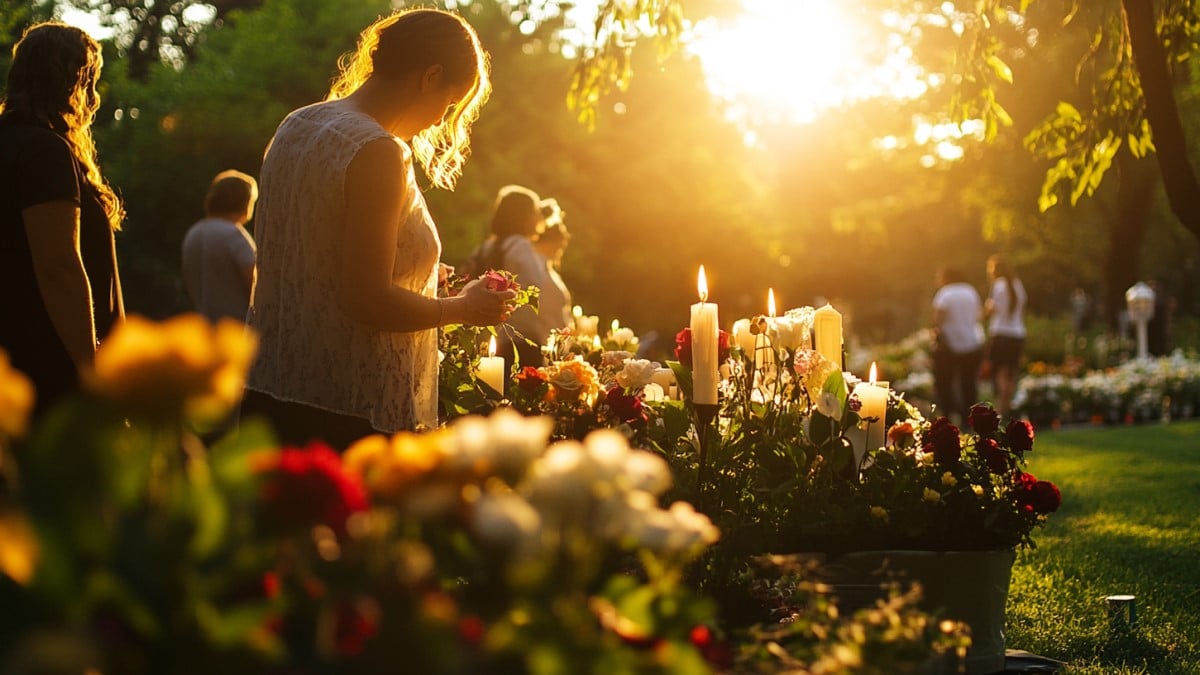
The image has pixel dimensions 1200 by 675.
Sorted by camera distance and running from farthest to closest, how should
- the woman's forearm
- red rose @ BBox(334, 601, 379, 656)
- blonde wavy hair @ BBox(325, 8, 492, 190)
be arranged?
the woman's forearm, blonde wavy hair @ BBox(325, 8, 492, 190), red rose @ BBox(334, 601, 379, 656)

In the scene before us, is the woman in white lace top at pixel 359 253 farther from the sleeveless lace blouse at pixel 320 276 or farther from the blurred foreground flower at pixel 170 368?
the blurred foreground flower at pixel 170 368

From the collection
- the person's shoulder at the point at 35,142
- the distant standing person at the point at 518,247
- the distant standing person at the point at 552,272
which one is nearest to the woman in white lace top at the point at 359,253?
the person's shoulder at the point at 35,142

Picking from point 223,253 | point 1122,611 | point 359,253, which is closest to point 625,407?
point 359,253

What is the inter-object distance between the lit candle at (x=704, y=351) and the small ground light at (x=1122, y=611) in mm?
2106

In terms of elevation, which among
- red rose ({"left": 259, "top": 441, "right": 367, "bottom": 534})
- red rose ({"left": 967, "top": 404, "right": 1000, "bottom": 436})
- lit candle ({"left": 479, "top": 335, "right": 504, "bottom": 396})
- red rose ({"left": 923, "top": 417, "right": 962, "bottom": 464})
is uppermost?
lit candle ({"left": 479, "top": 335, "right": 504, "bottom": 396})

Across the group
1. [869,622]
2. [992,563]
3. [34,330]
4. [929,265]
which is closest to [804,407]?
[992,563]

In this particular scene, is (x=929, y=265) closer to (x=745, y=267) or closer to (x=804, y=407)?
(x=745, y=267)

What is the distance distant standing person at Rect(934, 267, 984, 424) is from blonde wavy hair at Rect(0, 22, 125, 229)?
466 inches

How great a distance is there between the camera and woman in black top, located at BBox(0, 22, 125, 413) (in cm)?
364

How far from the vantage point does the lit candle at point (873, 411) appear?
12.8 ft

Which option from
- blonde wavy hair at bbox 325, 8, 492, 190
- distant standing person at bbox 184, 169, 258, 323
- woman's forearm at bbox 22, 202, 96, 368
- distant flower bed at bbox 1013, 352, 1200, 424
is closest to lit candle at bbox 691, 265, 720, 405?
blonde wavy hair at bbox 325, 8, 492, 190

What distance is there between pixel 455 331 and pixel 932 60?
1910 cm

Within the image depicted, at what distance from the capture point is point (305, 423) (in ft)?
10.4

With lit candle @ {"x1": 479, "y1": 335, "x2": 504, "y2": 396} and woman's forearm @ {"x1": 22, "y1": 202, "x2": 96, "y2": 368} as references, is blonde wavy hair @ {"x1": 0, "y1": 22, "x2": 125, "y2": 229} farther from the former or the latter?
lit candle @ {"x1": 479, "y1": 335, "x2": 504, "y2": 396}
